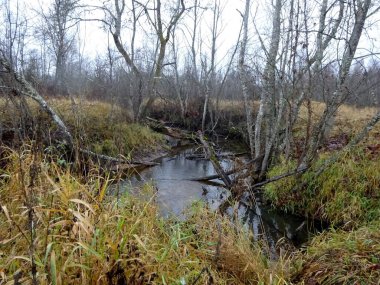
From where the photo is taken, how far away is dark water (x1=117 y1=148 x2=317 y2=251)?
487 cm

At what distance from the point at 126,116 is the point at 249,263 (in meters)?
9.36

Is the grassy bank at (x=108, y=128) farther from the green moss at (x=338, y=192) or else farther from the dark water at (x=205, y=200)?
the green moss at (x=338, y=192)

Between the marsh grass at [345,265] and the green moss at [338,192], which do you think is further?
the green moss at [338,192]

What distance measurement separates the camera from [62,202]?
261 cm

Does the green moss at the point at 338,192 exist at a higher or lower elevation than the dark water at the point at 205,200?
higher

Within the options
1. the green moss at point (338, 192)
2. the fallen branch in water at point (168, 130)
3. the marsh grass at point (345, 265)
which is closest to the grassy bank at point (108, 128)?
the fallen branch in water at point (168, 130)

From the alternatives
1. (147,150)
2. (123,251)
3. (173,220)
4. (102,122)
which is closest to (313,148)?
(173,220)

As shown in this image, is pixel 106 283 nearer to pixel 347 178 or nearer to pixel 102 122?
pixel 347 178

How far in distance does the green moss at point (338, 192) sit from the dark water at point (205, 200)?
311 millimetres

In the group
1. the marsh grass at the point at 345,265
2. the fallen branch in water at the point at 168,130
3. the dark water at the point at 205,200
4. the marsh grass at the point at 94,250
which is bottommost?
the dark water at the point at 205,200

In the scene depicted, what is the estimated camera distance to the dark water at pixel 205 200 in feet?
16.0

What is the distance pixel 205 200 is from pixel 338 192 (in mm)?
2497

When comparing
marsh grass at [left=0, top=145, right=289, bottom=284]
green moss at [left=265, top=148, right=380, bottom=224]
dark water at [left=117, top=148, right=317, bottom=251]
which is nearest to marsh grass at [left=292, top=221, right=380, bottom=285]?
A: marsh grass at [left=0, top=145, right=289, bottom=284]

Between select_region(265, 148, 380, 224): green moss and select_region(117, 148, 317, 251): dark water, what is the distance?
12.2 inches
